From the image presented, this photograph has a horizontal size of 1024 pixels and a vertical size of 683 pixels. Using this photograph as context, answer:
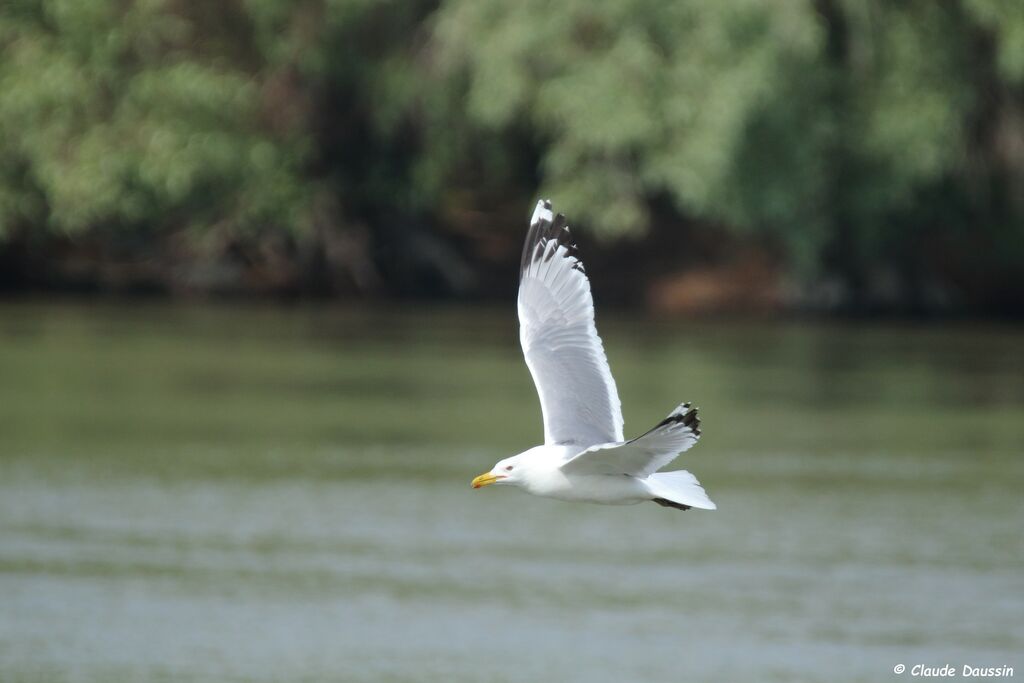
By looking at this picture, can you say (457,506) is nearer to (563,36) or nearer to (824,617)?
(824,617)

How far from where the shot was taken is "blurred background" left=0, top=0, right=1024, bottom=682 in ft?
42.2

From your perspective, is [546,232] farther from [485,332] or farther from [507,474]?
[485,332]

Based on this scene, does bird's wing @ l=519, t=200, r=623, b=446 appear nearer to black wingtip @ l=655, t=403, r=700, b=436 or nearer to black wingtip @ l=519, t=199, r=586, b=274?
black wingtip @ l=519, t=199, r=586, b=274

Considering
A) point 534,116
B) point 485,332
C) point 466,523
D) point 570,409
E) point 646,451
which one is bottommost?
point 646,451

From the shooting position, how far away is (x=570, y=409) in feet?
28.2

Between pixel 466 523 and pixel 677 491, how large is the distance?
845cm

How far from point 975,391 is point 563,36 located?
7770 mm

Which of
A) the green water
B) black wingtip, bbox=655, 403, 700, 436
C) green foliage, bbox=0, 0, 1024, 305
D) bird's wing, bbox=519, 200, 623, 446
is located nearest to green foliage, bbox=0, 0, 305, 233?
green foliage, bbox=0, 0, 1024, 305

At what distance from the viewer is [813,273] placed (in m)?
30.9

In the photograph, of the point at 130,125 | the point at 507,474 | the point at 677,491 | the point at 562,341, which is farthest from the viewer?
the point at 130,125

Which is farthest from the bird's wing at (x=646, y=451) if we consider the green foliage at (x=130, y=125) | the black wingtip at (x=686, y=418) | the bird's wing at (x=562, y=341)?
the green foliage at (x=130, y=125)

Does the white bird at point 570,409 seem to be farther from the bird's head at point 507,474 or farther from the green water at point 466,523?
the green water at point 466,523

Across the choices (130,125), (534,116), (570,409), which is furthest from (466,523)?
(130,125)

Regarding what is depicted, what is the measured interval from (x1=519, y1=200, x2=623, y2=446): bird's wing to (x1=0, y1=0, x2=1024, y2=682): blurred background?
10.4 feet
